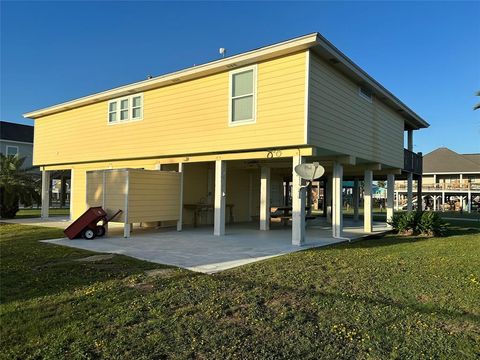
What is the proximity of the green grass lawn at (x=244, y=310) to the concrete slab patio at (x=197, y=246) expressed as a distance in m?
0.65

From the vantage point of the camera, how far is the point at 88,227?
11.3 m

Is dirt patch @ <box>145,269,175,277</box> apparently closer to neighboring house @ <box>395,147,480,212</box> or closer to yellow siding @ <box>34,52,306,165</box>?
yellow siding @ <box>34,52,306,165</box>

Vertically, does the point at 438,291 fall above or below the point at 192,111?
below

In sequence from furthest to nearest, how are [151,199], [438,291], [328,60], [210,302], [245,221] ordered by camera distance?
[245,221] < [151,199] < [328,60] < [438,291] < [210,302]

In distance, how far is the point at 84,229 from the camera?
36.7 ft

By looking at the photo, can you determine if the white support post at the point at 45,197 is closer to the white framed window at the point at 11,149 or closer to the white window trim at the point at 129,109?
the white window trim at the point at 129,109

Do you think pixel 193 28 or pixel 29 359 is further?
pixel 193 28

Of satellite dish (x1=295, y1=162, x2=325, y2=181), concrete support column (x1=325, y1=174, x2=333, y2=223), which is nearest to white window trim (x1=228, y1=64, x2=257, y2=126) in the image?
satellite dish (x1=295, y1=162, x2=325, y2=181)

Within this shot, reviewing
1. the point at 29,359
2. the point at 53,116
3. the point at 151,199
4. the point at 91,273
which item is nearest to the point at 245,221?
the point at 151,199

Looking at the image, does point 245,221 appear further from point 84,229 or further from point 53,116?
point 53,116

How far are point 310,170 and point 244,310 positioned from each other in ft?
16.5

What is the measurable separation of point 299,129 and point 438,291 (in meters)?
5.38

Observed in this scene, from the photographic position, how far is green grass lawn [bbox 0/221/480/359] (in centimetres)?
373

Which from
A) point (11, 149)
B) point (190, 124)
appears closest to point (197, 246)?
point (190, 124)
